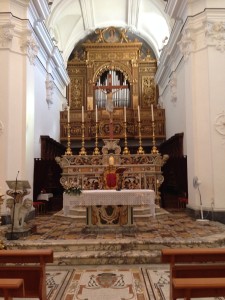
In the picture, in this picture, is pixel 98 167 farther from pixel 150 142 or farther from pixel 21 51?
pixel 150 142

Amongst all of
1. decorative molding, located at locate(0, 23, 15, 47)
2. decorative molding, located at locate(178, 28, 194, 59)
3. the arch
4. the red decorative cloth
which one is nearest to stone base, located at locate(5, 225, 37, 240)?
the red decorative cloth

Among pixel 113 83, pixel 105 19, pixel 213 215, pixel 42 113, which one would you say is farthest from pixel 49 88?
pixel 213 215

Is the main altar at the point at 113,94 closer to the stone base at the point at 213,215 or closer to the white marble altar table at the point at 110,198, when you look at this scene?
the stone base at the point at 213,215

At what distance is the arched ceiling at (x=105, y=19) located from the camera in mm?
14099

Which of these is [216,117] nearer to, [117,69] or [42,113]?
[42,113]

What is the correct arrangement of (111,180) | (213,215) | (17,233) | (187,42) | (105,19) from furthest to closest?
(105,19), (187,42), (213,215), (111,180), (17,233)

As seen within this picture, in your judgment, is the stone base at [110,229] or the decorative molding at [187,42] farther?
the decorative molding at [187,42]

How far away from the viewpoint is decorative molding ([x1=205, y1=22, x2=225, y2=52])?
332 inches

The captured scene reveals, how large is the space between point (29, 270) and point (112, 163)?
4847mm

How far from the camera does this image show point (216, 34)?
845cm

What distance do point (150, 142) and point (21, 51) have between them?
8.56m

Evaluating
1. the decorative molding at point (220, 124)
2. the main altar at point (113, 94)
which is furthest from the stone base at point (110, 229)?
the main altar at point (113, 94)

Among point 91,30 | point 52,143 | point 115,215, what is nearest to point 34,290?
point 115,215

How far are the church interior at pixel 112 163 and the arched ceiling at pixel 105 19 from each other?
66 mm
